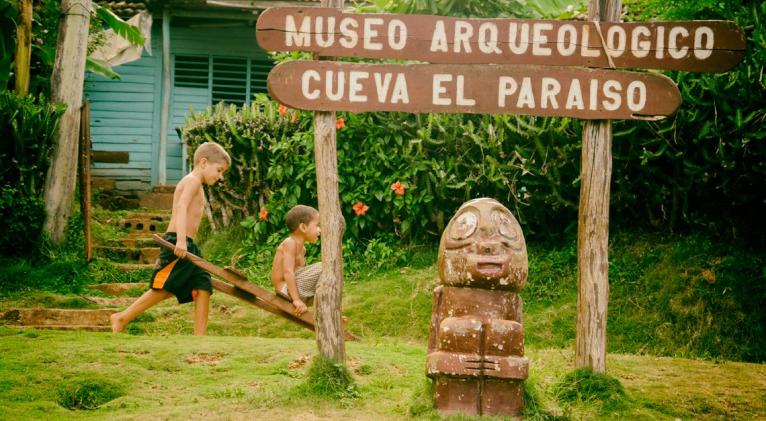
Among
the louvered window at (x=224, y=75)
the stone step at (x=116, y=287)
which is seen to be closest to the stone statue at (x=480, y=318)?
the stone step at (x=116, y=287)

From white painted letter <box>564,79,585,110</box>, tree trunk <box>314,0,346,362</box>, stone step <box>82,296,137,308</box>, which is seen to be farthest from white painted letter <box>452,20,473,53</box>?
stone step <box>82,296,137,308</box>

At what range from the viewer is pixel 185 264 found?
6.48 metres

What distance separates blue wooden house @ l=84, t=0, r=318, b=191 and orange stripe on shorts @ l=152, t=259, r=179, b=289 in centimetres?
733

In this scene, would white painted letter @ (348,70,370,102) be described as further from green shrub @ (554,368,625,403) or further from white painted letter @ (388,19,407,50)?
green shrub @ (554,368,625,403)

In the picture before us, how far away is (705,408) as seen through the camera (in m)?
5.07

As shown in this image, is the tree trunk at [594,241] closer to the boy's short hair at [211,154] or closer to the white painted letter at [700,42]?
the white painted letter at [700,42]

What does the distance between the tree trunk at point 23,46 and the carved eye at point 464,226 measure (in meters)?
7.24

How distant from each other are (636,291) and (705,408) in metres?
2.47

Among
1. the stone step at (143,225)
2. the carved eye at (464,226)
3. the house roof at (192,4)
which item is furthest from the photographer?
the house roof at (192,4)

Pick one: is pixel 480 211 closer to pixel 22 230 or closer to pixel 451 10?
pixel 451 10

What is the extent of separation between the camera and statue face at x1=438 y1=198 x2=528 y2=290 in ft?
15.5

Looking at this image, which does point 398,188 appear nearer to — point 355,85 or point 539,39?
Result: point 355,85

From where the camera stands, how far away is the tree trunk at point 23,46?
388 inches

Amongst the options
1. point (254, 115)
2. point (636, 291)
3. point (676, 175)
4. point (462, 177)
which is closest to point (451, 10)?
point (462, 177)
